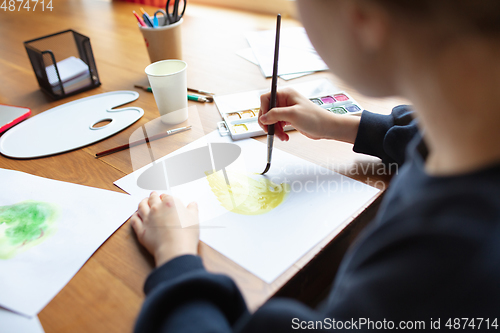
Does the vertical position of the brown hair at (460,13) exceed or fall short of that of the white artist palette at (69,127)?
it exceeds it

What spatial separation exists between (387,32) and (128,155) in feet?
1.84

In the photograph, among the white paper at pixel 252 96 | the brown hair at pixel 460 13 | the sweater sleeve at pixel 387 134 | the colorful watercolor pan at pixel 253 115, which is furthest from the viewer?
the white paper at pixel 252 96

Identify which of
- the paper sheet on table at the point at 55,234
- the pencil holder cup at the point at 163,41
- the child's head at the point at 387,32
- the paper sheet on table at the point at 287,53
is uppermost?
the child's head at the point at 387,32

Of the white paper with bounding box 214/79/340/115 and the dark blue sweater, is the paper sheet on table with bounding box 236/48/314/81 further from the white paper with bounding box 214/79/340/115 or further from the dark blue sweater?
the dark blue sweater

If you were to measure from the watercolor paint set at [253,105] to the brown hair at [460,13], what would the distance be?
1.58 ft

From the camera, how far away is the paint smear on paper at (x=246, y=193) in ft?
1.86

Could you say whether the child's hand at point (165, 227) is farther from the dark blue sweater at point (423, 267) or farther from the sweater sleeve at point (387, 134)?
the sweater sleeve at point (387, 134)

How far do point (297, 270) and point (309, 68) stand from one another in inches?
28.0

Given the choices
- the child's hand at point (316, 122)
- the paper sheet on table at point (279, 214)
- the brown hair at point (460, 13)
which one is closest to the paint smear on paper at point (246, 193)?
the paper sheet on table at point (279, 214)

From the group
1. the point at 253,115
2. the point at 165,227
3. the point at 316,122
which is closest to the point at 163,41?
the point at 253,115

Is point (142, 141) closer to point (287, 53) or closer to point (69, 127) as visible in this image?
point (69, 127)

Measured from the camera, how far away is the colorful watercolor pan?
75 centimetres

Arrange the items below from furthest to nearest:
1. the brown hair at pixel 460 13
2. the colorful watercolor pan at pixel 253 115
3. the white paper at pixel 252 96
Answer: the white paper at pixel 252 96
the colorful watercolor pan at pixel 253 115
the brown hair at pixel 460 13

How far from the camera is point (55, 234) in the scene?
0.54m
